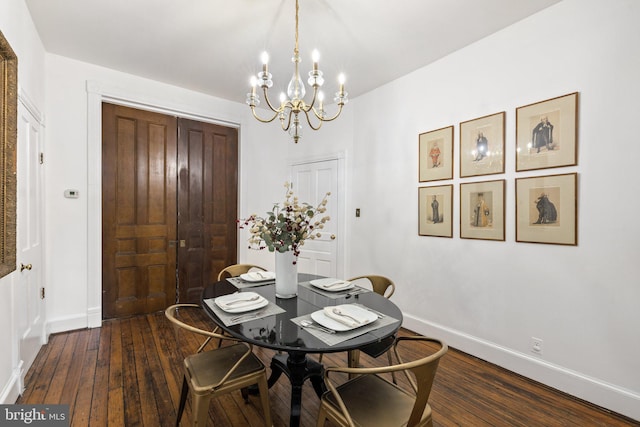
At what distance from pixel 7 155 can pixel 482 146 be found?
3444 millimetres

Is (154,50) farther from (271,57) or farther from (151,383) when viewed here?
(151,383)

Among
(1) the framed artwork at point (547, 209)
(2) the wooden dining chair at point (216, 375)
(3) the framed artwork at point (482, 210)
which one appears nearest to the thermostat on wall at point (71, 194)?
(2) the wooden dining chair at point (216, 375)

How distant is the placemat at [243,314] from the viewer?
5.13 feet

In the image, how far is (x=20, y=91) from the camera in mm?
2189

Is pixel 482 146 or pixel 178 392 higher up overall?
pixel 482 146

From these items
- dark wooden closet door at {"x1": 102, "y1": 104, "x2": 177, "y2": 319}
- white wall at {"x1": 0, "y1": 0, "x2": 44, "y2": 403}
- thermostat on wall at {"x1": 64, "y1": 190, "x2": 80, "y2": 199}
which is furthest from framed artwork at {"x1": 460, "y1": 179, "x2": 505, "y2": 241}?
thermostat on wall at {"x1": 64, "y1": 190, "x2": 80, "y2": 199}

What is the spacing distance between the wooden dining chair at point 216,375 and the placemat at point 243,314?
0.29ft

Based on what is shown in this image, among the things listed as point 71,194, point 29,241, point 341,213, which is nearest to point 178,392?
point 29,241

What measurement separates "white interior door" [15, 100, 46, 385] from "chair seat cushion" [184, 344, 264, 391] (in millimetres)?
1476

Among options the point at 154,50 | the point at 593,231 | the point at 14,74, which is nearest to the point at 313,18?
the point at 154,50

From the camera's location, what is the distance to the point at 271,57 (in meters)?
3.01

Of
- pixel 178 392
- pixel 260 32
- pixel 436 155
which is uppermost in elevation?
pixel 260 32

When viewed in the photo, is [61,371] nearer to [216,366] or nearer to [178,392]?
[178,392]

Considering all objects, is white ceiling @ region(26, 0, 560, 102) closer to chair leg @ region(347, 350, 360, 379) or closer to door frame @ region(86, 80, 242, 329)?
door frame @ region(86, 80, 242, 329)
